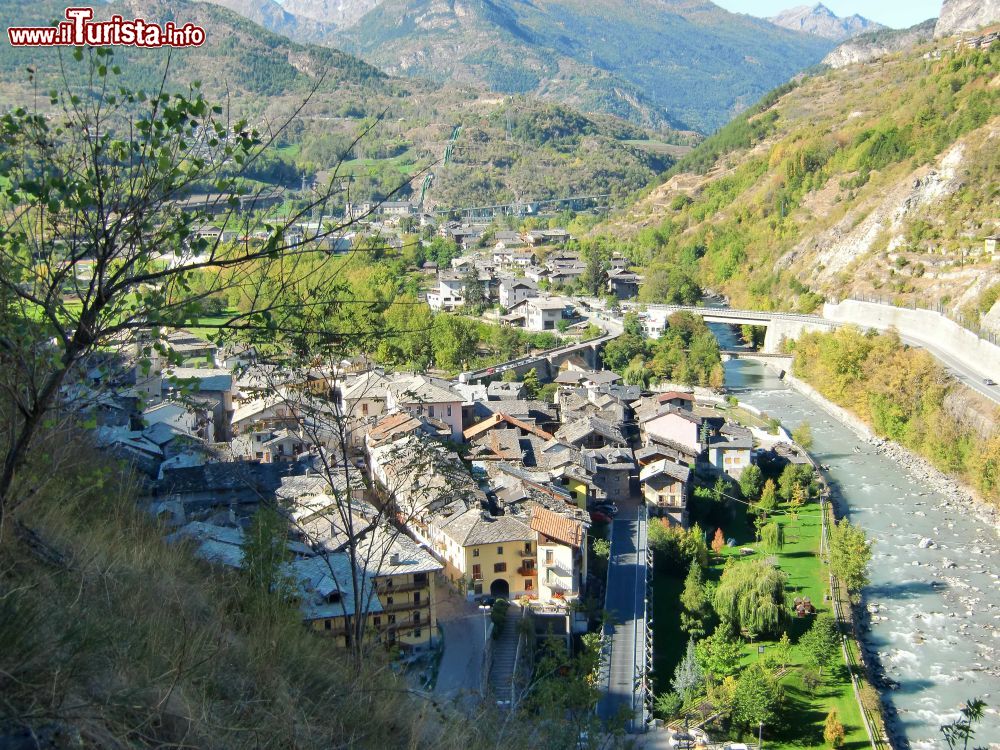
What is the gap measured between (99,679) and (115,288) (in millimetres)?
852

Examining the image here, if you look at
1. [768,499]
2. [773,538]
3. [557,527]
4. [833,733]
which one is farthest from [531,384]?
[833,733]

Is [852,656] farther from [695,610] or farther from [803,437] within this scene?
[803,437]

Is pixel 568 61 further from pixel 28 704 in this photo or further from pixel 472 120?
pixel 28 704

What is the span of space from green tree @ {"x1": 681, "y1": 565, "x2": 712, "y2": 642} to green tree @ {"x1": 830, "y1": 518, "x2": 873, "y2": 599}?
55.5 inches

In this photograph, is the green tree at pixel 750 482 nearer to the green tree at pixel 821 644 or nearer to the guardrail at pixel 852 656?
the guardrail at pixel 852 656

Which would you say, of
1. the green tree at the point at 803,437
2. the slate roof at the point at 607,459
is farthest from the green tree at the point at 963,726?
the green tree at the point at 803,437

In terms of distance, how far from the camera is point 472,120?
1913 inches

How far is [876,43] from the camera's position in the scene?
198 feet

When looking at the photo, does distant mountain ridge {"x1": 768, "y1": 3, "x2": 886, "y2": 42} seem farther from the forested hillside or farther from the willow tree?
the willow tree

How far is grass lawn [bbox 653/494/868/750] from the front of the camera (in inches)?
259

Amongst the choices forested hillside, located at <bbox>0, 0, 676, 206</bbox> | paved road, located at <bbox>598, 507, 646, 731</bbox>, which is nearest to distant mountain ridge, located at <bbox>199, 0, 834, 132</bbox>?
forested hillside, located at <bbox>0, 0, 676, 206</bbox>

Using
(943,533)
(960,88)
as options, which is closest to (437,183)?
(960,88)

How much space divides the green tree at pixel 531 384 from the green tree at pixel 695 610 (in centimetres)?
746

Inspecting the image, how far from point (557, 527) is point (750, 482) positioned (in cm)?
419
